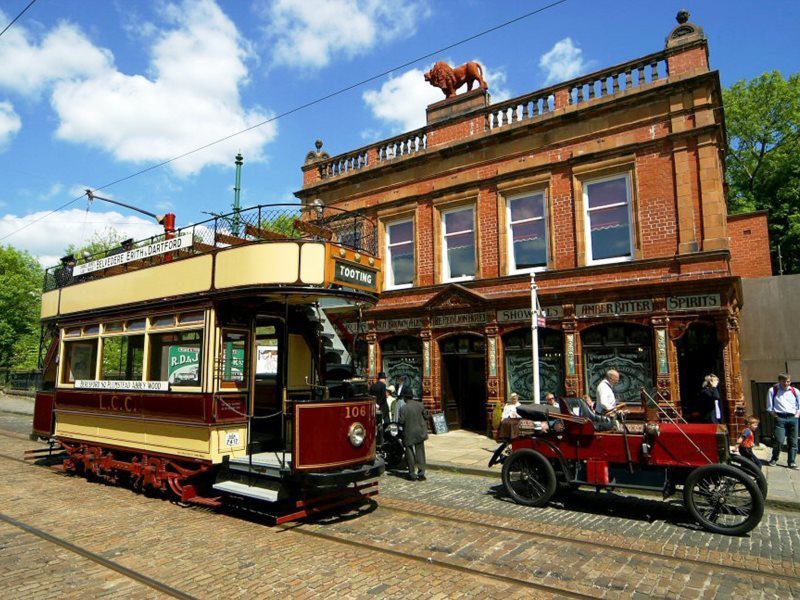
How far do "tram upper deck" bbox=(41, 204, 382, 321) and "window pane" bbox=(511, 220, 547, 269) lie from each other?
7200 millimetres

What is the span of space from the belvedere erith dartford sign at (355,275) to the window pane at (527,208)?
8557 mm

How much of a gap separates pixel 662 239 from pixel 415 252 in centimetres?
725

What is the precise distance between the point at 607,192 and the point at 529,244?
247 cm

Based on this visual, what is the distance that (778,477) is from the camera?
9.46m

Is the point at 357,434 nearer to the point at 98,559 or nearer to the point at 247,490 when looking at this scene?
the point at 247,490

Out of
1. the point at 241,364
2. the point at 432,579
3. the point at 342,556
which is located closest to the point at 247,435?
the point at 241,364

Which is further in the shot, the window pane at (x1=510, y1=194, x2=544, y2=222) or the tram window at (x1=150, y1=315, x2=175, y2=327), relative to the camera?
the window pane at (x1=510, y1=194, x2=544, y2=222)

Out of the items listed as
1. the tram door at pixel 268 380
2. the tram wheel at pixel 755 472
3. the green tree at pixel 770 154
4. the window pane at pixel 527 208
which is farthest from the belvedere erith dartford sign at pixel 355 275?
the green tree at pixel 770 154

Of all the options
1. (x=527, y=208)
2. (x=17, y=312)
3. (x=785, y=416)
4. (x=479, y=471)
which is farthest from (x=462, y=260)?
(x=17, y=312)

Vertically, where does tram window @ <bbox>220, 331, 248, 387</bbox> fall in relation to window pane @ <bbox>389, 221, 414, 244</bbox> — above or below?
below

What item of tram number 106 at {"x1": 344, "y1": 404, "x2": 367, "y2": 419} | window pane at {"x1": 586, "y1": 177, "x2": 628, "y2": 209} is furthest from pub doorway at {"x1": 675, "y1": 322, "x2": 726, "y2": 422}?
tram number 106 at {"x1": 344, "y1": 404, "x2": 367, "y2": 419}

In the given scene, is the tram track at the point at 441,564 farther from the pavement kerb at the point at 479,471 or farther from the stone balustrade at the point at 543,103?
the stone balustrade at the point at 543,103

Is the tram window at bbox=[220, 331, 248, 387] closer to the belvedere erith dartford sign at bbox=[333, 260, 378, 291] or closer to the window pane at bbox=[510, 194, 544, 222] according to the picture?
the belvedere erith dartford sign at bbox=[333, 260, 378, 291]

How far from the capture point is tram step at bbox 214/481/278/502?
Result: 6.54 m
